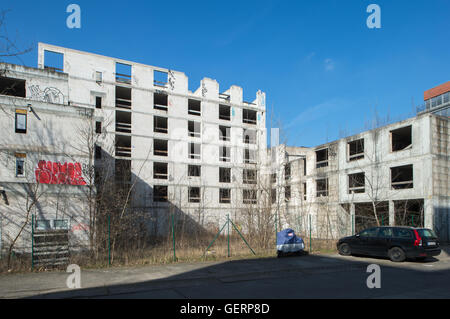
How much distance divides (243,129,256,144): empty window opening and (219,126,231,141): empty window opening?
2367mm

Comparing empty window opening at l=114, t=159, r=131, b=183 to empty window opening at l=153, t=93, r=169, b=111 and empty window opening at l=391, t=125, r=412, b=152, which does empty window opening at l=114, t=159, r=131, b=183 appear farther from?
empty window opening at l=391, t=125, r=412, b=152

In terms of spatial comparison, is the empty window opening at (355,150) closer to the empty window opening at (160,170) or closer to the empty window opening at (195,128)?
the empty window opening at (195,128)

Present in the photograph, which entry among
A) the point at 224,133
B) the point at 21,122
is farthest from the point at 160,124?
A: the point at 21,122

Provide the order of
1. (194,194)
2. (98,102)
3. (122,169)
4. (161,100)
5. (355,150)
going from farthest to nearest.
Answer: (161,100) → (194,194) → (98,102) → (122,169) → (355,150)

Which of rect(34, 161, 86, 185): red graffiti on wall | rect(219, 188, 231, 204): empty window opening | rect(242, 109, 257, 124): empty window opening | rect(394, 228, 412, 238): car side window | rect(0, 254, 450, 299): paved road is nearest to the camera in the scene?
rect(0, 254, 450, 299): paved road

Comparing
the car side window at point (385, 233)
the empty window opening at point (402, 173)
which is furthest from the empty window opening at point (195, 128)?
the car side window at point (385, 233)

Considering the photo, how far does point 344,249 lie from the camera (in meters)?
15.6

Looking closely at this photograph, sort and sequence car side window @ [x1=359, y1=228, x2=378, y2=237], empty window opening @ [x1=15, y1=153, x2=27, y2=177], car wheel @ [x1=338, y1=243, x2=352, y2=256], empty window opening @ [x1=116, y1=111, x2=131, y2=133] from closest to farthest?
car side window @ [x1=359, y1=228, x2=378, y2=237] → empty window opening @ [x1=15, y1=153, x2=27, y2=177] → car wheel @ [x1=338, y1=243, x2=352, y2=256] → empty window opening @ [x1=116, y1=111, x2=131, y2=133]

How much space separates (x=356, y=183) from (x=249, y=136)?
1709 centimetres

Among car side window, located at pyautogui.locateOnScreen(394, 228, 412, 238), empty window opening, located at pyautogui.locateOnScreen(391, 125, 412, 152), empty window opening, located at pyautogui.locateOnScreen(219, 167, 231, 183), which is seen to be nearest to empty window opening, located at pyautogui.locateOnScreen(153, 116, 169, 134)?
empty window opening, located at pyautogui.locateOnScreen(219, 167, 231, 183)

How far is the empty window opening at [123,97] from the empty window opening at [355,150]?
23356 mm

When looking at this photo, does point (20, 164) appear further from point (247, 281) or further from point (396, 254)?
point (396, 254)

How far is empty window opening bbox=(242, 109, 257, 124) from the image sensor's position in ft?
145
